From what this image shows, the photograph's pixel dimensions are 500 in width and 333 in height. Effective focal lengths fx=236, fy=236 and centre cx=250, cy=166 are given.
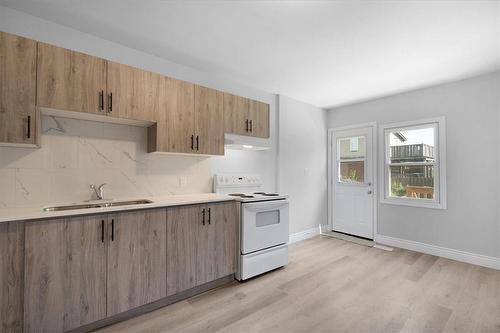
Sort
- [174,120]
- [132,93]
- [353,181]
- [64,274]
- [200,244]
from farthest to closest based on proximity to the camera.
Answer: [353,181] < [174,120] < [200,244] < [132,93] < [64,274]

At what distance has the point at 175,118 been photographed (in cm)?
248

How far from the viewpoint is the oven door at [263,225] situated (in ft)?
8.61

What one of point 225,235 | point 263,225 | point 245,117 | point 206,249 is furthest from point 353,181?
point 206,249

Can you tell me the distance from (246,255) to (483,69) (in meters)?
3.72

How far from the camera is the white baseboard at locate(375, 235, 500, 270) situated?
3018mm

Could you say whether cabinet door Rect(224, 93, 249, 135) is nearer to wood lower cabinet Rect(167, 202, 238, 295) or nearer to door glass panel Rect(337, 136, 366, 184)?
wood lower cabinet Rect(167, 202, 238, 295)

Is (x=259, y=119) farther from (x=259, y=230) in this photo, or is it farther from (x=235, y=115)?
(x=259, y=230)

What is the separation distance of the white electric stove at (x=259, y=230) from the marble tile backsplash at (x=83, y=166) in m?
0.74

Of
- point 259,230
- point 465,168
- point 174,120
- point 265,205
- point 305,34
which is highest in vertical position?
point 305,34

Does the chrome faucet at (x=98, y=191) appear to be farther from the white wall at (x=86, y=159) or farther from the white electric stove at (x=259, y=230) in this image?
the white electric stove at (x=259, y=230)

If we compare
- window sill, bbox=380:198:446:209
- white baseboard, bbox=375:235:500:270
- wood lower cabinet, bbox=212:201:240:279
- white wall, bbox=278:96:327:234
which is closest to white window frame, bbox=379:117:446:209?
window sill, bbox=380:198:446:209

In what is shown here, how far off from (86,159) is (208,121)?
127 centimetres

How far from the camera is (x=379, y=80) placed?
10.8 feet

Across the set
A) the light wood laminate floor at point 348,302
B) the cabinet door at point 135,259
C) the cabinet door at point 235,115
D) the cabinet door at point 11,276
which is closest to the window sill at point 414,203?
the light wood laminate floor at point 348,302
